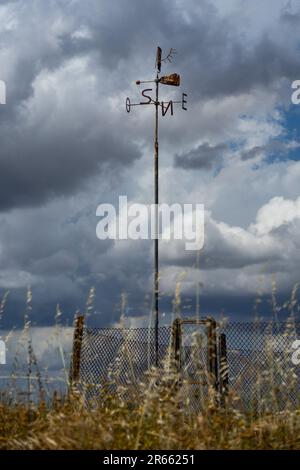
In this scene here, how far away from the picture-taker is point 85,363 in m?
12.0

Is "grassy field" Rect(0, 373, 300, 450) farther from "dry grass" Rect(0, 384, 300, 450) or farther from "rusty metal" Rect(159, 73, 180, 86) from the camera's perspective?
"rusty metal" Rect(159, 73, 180, 86)

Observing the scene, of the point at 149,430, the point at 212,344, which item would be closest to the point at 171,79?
the point at 212,344

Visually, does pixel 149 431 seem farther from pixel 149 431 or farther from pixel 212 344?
pixel 212 344

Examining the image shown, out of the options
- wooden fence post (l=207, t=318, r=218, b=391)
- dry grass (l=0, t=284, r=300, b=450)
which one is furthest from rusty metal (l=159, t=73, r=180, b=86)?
dry grass (l=0, t=284, r=300, b=450)

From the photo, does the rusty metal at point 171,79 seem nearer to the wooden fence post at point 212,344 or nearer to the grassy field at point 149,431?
the wooden fence post at point 212,344

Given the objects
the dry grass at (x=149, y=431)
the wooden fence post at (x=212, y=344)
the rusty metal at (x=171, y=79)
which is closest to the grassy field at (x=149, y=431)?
the dry grass at (x=149, y=431)

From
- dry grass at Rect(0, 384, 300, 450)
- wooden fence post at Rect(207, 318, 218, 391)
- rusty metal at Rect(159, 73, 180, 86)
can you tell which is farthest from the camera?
rusty metal at Rect(159, 73, 180, 86)

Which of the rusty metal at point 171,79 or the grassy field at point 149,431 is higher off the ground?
the rusty metal at point 171,79

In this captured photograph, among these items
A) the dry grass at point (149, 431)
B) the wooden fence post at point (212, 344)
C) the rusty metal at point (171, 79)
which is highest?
the rusty metal at point (171, 79)

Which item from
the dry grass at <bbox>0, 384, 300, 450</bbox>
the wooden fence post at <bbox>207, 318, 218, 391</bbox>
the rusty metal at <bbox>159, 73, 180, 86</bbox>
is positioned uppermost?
the rusty metal at <bbox>159, 73, 180, 86</bbox>

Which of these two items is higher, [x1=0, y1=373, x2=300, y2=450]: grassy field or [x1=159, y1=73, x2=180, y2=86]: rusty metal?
[x1=159, y1=73, x2=180, y2=86]: rusty metal
